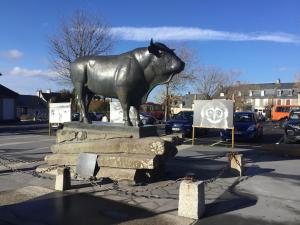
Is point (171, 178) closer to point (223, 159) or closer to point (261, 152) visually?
point (223, 159)

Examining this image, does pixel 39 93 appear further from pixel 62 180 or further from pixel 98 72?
pixel 62 180

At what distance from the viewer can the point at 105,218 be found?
6406mm

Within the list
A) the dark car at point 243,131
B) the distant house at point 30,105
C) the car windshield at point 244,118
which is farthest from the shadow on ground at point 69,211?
the distant house at point 30,105

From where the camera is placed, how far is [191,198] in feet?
21.1

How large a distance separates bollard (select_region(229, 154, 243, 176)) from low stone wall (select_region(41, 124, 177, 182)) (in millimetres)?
2043

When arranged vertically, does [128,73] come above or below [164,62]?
below

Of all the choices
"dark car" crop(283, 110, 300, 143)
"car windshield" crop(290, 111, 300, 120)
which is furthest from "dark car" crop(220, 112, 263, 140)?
"car windshield" crop(290, 111, 300, 120)

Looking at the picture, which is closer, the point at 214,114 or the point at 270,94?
the point at 214,114

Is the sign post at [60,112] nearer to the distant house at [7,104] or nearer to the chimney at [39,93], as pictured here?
the distant house at [7,104]

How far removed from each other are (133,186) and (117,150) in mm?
917

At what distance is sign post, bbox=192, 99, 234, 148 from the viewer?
17.0m

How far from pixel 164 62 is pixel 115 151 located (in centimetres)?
228

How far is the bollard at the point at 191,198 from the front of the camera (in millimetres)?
6359

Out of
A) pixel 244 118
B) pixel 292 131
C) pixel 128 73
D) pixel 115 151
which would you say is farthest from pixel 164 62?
pixel 244 118
